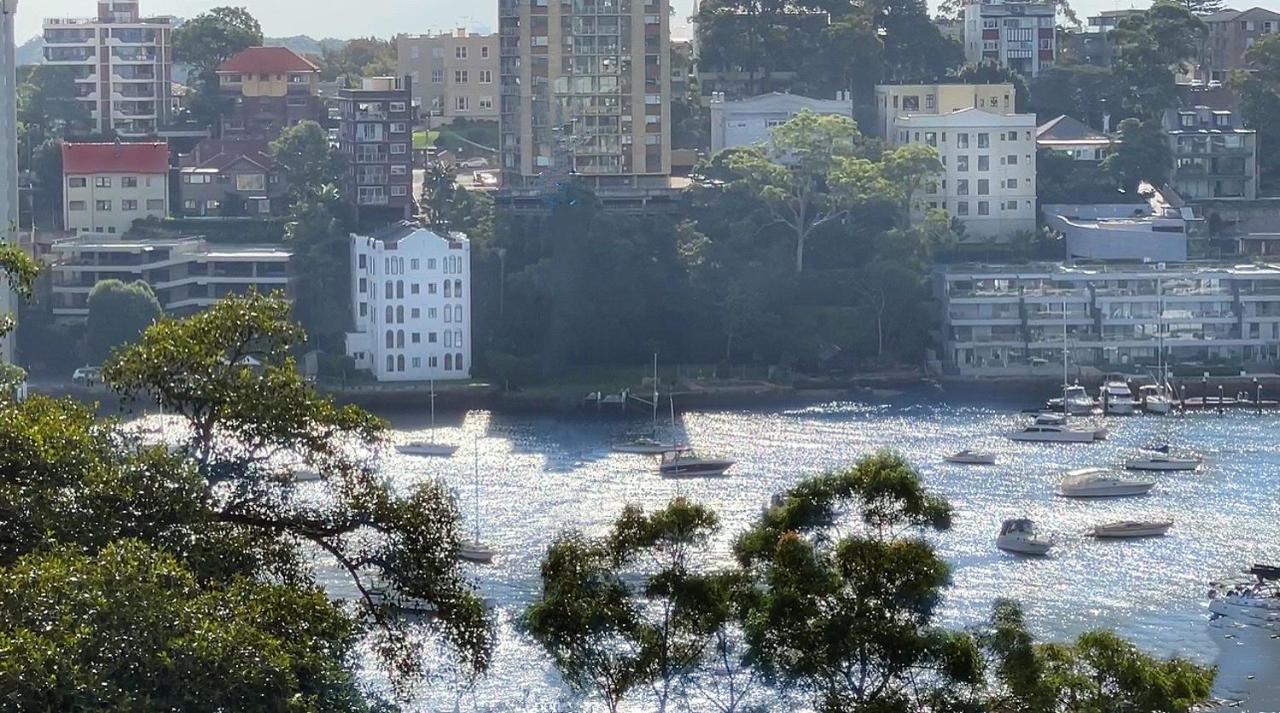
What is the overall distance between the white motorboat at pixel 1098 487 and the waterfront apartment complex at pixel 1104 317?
20.7ft

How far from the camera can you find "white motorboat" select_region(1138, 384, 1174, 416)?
81.1 ft

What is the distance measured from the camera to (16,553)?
847 cm

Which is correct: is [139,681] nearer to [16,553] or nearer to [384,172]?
[16,553]

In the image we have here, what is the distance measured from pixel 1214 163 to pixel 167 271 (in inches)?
480

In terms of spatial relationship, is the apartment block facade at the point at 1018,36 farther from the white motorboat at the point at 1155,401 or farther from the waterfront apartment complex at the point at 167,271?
the waterfront apartment complex at the point at 167,271

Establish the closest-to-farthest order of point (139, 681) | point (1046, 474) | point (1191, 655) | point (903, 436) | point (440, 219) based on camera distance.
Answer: point (139, 681)
point (1191, 655)
point (1046, 474)
point (903, 436)
point (440, 219)

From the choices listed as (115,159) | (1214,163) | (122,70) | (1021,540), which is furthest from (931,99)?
(1021,540)

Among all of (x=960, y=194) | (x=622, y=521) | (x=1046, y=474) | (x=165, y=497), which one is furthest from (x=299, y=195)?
(x=165, y=497)

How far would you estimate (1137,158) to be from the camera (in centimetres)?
3070

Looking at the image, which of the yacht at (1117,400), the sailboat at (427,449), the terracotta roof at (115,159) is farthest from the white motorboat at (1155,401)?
the terracotta roof at (115,159)

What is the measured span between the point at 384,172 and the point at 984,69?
27.1 ft

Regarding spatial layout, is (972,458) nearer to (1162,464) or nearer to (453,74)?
(1162,464)

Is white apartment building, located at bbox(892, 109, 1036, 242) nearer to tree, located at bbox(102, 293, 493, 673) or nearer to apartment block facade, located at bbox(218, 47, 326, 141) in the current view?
apartment block facade, located at bbox(218, 47, 326, 141)

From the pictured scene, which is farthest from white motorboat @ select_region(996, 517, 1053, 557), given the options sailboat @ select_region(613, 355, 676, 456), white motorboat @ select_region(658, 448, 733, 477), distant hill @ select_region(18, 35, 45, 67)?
distant hill @ select_region(18, 35, 45, 67)
